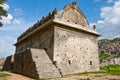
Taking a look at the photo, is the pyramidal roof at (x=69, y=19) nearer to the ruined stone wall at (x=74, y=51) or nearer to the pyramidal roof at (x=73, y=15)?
the pyramidal roof at (x=73, y=15)

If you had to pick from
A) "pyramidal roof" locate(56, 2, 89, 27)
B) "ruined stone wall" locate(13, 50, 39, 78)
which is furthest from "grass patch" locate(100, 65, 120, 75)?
"ruined stone wall" locate(13, 50, 39, 78)

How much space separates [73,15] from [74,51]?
5.19m

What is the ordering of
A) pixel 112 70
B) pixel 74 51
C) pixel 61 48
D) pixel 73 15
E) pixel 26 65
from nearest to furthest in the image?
pixel 26 65 < pixel 61 48 < pixel 74 51 < pixel 73 15 < pixel 112 70

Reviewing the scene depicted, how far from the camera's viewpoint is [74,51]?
63.5 ft

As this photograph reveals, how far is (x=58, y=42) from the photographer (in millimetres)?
17797

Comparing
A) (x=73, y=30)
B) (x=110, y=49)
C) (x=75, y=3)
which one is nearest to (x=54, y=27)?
(x=73, y=30)

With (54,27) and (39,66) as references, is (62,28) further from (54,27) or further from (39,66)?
A: (39,66)

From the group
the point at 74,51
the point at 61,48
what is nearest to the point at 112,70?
the point at 74,51

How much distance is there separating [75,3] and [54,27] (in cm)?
642

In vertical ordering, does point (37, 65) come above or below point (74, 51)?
below

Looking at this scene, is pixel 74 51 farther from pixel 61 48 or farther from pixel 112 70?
pixel 112 70

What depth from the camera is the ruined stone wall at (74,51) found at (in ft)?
58.1

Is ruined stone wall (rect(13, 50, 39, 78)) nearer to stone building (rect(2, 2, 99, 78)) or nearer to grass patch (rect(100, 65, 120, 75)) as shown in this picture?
stone building (rect(2, 2, 99, 78))

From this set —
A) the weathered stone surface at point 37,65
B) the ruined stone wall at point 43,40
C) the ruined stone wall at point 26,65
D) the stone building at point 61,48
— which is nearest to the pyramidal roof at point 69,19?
the stone building at point 61,48
